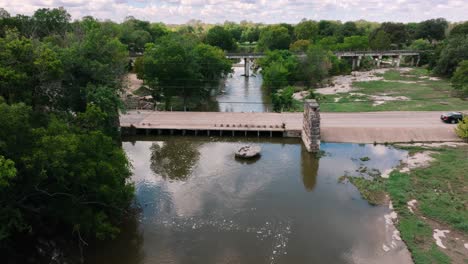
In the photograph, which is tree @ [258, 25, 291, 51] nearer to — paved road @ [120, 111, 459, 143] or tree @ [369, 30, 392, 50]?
tree @ [369, 30, 392, 50]

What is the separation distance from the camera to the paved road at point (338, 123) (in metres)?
41.9

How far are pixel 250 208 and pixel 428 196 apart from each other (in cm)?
1378

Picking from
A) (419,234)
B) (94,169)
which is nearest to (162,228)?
(94,169)

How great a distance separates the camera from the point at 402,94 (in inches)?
2547

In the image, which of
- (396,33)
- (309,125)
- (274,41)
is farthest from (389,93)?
(396,33)

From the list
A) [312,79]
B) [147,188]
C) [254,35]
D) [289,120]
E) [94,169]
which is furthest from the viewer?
[254,35]

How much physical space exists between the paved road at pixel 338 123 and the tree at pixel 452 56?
117ft

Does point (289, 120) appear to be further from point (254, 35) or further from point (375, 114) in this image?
point (254, 35)

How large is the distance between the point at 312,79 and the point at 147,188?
4929 cm

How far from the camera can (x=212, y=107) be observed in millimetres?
59531

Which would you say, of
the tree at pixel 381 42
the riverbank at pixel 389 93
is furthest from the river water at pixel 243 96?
the tree at pixel 381 42

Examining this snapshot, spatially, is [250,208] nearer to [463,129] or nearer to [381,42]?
A: [463,129]

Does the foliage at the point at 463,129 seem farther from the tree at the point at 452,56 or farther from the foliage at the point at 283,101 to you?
the tree at the point at 452,56

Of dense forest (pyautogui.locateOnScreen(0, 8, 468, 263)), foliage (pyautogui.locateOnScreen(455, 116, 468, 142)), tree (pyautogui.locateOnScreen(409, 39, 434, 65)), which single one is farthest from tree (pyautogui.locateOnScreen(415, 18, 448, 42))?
dense forest (pyautogui.locateOnScreen(0, 8, 468, 263))
